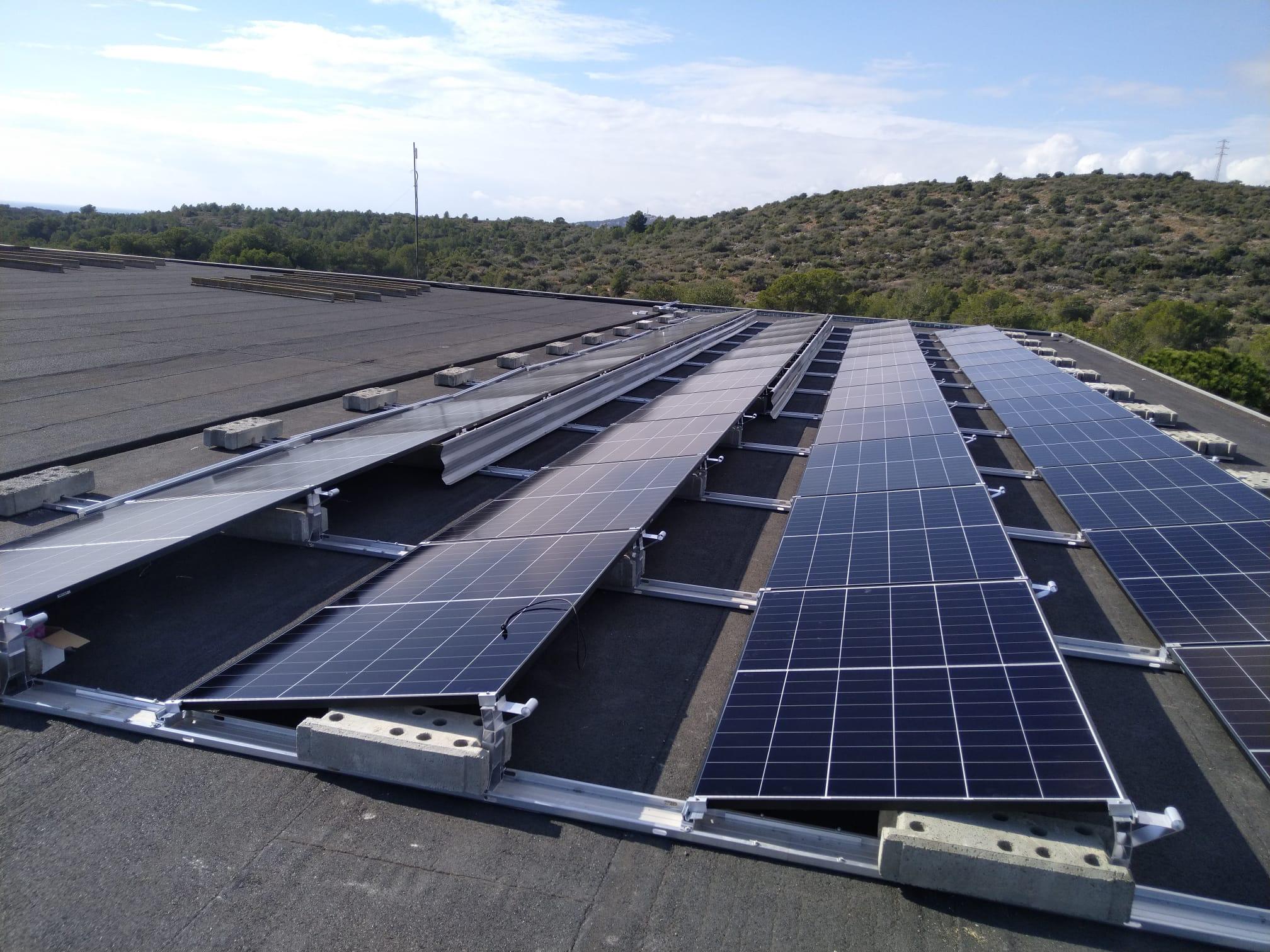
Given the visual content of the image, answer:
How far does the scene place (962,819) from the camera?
6902 mm

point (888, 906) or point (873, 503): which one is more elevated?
point (873, 503)

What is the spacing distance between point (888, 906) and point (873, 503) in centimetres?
834

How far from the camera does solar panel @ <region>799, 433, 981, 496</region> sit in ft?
49.9

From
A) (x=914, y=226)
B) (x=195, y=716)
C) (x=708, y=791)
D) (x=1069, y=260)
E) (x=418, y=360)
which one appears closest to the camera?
(x=708, y=791)

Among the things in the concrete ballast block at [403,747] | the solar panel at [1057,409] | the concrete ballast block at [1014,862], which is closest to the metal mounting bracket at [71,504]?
the concrete ballast block at [403,747]

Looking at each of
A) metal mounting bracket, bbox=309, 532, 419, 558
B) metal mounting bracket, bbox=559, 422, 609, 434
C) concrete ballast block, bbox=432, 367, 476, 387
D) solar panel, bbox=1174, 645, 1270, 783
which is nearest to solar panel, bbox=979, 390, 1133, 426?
metal mounting bracket, bbox=559, 422, 609, 434

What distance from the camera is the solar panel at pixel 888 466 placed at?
1520 cm

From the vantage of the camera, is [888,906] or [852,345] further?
[852,345]

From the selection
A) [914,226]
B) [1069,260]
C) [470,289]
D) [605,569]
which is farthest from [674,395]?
[914,226]

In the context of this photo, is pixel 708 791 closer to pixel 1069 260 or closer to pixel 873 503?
pixel 873 503

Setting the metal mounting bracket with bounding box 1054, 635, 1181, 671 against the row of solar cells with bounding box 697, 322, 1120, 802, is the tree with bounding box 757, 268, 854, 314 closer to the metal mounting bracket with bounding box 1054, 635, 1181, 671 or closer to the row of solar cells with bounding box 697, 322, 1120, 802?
the row of solar cells with bounding box 697, 322, 1120, 802

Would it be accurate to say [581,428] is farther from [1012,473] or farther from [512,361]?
[1012,473]

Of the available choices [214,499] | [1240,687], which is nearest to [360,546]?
[214,499]

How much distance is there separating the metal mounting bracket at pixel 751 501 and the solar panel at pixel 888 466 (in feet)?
2.52
